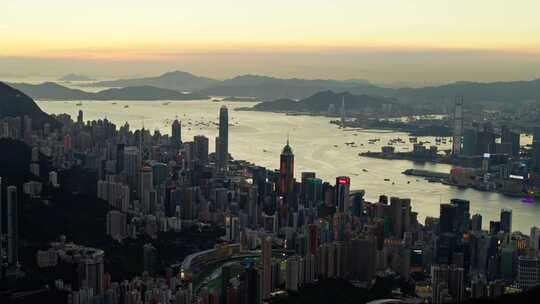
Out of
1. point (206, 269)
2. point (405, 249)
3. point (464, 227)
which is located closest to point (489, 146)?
point (464, 227)

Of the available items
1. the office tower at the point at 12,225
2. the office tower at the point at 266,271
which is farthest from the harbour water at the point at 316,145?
the office tower at the point at 12,225

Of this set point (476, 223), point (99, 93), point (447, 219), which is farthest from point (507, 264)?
point (99, 93)

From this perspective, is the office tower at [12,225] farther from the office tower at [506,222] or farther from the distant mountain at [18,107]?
the distant mountain at [18,107]

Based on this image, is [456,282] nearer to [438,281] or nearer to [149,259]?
[438,281]

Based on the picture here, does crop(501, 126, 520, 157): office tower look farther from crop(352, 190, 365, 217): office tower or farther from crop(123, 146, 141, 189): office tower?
crop(123, 146, 141, 189): office tower

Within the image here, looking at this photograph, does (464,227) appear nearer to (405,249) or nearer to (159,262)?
(405,249)

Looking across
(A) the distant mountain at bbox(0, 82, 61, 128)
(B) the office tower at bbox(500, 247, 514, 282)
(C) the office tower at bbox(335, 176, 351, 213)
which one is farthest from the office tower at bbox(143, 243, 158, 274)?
(A) the distant mountain at bbox(0, 82, 61, 128)

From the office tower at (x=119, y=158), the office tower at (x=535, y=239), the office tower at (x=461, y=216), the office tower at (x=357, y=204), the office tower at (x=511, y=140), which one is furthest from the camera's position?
the office tower at (x=511, y=140)
